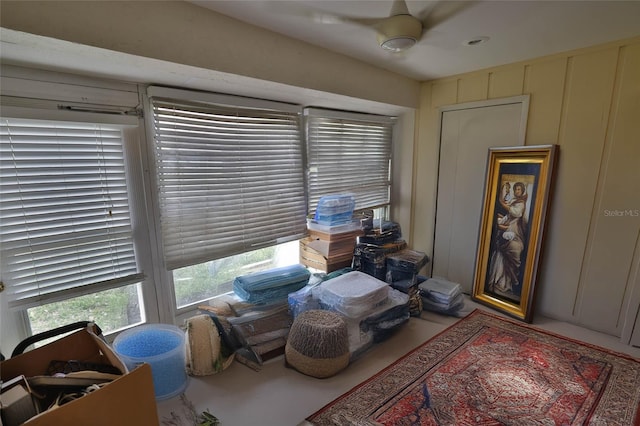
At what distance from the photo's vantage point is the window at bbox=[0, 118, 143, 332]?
4.53 feet

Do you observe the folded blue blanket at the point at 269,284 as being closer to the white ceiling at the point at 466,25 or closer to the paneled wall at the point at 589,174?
the white ceiling at the point at 466,25

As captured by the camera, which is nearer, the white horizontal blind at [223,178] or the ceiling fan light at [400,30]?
the ceiling fan light at [400,30]

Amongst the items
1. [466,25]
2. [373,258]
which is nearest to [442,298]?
[373,258]

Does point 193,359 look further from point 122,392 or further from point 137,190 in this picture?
point 137,190

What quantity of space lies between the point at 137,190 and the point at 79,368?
3.10 ft

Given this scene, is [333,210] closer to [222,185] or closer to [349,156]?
[349,156]

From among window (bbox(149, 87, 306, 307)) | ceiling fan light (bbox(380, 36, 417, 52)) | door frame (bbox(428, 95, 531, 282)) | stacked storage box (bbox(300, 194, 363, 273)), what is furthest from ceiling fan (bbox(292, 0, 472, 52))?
stacked storage box (bbox(300, 194, 363, 273))

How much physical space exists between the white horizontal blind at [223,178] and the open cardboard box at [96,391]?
0.66 m

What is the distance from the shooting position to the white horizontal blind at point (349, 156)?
8.52 feet

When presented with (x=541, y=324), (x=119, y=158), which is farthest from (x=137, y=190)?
(x=541, y=324)

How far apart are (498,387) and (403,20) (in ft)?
6.45

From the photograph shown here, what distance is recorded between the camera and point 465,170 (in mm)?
2730

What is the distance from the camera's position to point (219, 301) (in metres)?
2.02

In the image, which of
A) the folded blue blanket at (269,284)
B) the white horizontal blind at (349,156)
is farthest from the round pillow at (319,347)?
the white horizontal blind at (349,156)
